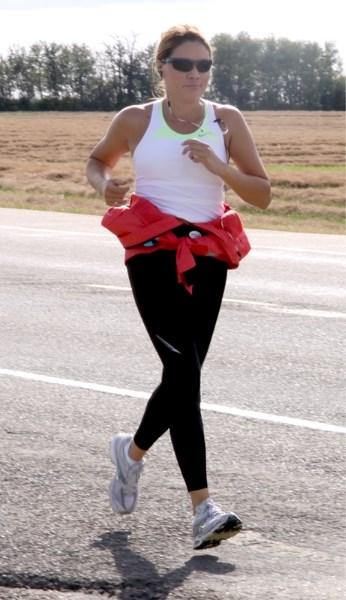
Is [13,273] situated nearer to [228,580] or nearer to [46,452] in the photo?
[46,452]

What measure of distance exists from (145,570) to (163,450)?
161 cm

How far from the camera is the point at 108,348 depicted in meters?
8.24

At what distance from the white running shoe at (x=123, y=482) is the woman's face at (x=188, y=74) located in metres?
1.31

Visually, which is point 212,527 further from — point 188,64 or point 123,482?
point 188,64

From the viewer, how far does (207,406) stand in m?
6.51

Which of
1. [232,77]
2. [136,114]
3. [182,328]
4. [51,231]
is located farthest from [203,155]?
[232,77]

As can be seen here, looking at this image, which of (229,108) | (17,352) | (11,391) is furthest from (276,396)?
(229,108)

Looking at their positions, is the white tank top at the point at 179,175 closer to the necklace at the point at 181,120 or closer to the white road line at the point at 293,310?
the necklace at the point at 181,120

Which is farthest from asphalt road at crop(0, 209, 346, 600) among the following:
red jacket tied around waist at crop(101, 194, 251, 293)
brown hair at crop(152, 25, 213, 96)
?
brown hair at crop(152, 25, 213, 96)

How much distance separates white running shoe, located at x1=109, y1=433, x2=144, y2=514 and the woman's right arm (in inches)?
37.2

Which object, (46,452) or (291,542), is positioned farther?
(46,452)

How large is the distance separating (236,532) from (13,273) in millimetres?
8379

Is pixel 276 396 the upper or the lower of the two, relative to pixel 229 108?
lower

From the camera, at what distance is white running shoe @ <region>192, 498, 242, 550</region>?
412 cm
